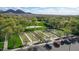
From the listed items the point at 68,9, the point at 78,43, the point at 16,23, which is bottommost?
the point at 78,43

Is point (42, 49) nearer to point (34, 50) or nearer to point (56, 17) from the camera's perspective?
point (34, 50)

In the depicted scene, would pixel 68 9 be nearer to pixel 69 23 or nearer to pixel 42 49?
pixel 69 23

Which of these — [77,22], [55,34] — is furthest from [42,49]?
[77,22]

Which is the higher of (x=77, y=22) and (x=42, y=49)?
(x=77, y=22)

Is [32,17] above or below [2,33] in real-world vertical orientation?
above
